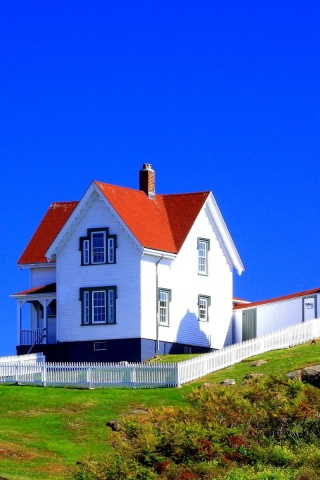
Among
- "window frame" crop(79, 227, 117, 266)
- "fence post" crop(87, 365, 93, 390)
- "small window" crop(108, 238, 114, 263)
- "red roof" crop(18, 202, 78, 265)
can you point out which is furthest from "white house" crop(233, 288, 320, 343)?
"fence post" crop(87, 365, 93, 390)

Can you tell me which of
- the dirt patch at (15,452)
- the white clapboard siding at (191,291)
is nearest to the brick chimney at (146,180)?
the white clapboard siding at (191,291)

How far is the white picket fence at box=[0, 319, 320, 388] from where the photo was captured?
64938 millimetres

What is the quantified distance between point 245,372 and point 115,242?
14.0 meters

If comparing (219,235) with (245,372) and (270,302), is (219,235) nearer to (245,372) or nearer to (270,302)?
(270,302)

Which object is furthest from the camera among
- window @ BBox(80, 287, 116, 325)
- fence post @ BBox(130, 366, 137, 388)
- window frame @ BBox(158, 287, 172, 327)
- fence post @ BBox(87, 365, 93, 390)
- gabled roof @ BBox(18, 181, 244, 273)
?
gabled roof @ BBox(18, 181, 244, 273)

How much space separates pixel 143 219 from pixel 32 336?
29.7 feet

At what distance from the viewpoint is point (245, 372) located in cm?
6512

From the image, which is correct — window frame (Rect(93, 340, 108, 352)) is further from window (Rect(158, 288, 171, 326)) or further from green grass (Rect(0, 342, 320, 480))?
green grass (Rect(0, 342, 320, 480))

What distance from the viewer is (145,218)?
78500 millimetres

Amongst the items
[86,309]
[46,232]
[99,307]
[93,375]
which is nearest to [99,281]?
[99,307]

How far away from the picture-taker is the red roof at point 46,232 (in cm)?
8250

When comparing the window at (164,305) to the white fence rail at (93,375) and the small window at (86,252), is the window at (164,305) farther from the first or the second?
the white fence rail at (93,375)

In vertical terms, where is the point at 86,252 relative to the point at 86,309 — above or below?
above

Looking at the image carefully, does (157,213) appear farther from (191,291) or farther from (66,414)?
(66,414)
